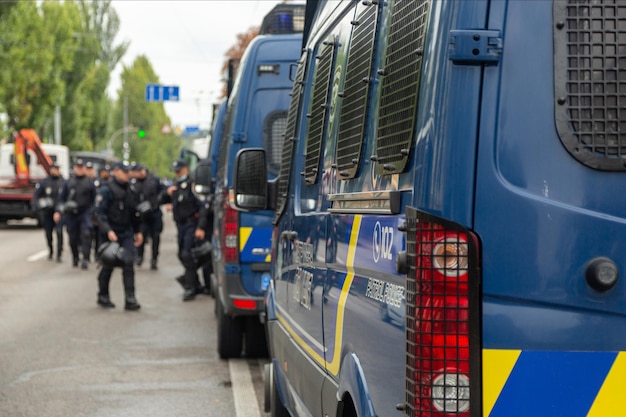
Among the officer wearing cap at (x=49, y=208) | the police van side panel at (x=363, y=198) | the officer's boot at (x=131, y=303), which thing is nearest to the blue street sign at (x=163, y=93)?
the officer wearing cap at (x=49, y=208)

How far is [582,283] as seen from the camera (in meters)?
2.89

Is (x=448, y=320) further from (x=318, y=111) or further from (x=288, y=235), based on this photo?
(x=288, y=235)

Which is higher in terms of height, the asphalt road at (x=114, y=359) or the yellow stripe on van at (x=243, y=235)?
the yellow stripe on van at (x=243, y=235)

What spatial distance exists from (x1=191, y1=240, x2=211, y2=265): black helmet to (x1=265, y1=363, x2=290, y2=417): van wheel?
8.11m

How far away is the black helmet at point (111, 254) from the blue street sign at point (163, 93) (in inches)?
1755

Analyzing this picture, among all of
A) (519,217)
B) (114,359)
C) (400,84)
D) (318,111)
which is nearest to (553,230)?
(519,217)

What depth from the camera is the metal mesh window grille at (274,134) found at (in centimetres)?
980

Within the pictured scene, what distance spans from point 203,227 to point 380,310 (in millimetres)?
11669

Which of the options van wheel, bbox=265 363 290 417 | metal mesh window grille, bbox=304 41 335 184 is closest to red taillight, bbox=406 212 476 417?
metal mesh window grille, bbox=304 41 335 184

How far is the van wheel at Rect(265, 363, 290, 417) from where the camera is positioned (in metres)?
6.34

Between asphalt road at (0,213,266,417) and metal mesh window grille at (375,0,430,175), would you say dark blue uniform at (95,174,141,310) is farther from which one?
metal mesh window grille at (375,0,430,175)

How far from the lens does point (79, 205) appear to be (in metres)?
20.4

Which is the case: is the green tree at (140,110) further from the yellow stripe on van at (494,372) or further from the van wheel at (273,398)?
the yellow stripe on van at (494,372)

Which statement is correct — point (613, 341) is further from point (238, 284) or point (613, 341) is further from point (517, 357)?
point (238, 284)
